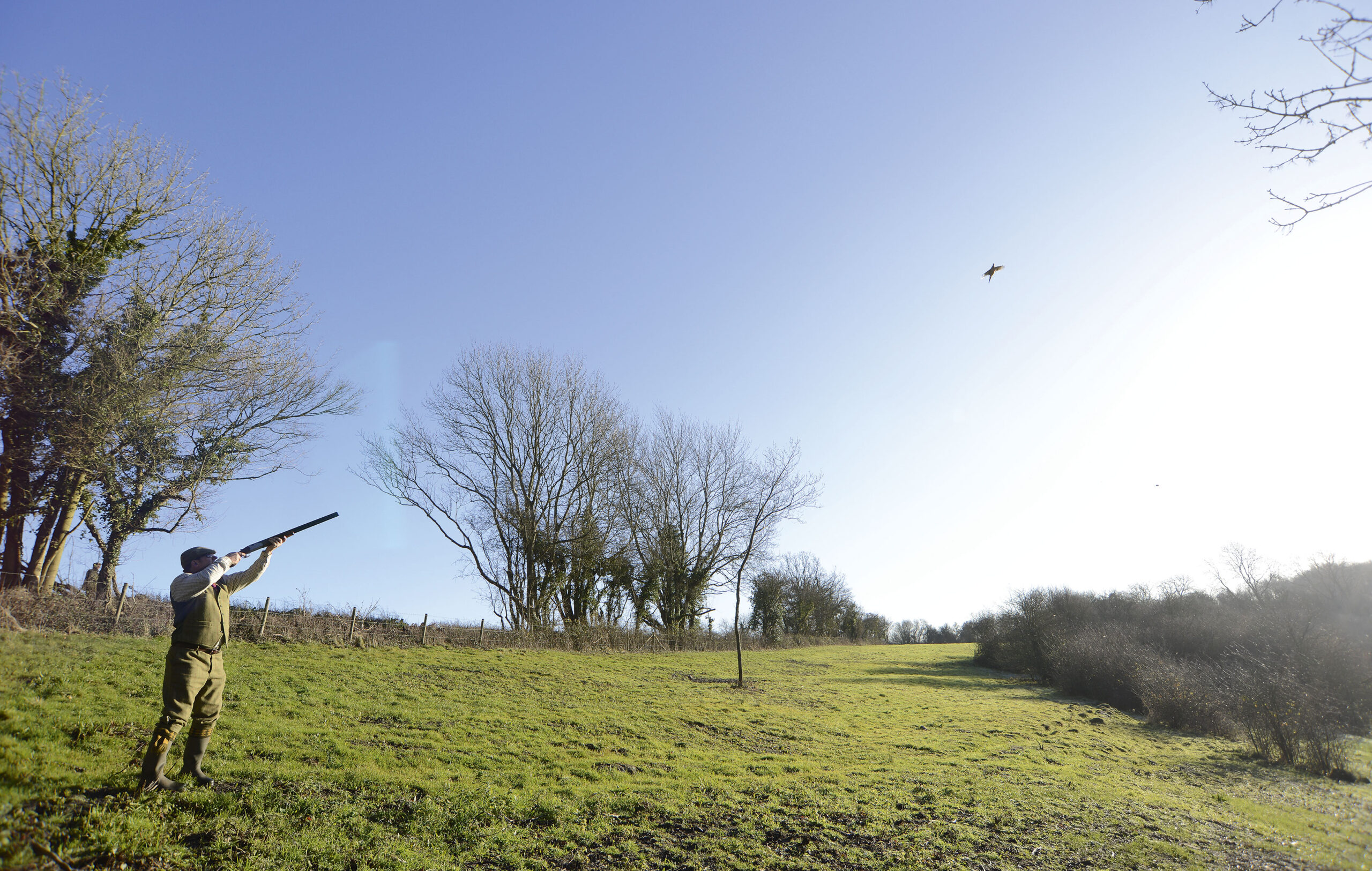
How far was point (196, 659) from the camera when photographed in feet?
20.4

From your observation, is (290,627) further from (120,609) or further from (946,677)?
(946,677)

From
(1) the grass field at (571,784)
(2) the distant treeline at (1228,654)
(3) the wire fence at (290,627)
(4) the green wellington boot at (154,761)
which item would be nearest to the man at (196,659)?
(4) the green wellington boot at (154,761)

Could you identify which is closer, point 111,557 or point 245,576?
point 245,576

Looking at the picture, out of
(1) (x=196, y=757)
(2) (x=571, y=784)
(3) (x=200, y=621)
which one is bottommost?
(2) (x=571, y=784)

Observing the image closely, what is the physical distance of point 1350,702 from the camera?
75.9ft

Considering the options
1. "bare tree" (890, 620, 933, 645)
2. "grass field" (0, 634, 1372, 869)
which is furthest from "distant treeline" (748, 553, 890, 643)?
"grass field" (0, 634, 1372, 869)

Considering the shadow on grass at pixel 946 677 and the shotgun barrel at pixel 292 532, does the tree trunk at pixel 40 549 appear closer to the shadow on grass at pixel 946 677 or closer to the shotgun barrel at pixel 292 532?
the shotgun barrel at pixel 292 532

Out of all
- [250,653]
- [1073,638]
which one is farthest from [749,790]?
[1073,638]

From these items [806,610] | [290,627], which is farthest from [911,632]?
[290,627]

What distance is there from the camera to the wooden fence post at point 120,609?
16.0 m

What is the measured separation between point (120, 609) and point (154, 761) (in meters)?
14.4

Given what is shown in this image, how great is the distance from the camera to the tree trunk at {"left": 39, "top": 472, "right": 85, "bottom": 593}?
674 inches

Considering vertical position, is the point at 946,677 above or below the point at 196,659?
below

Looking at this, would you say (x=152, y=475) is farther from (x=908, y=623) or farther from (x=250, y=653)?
(x=908, y=623)
